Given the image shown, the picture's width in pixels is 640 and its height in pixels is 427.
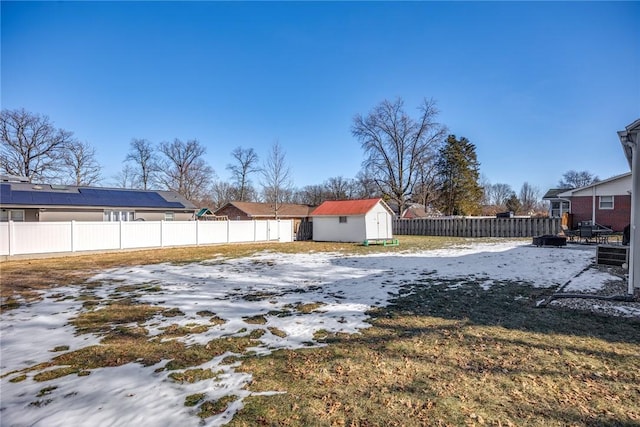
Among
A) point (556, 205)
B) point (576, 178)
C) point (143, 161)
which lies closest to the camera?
point (556, 205)

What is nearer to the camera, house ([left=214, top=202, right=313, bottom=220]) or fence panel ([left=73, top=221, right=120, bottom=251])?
fence panel ([left=73, top=221, right=120, bottom=251])

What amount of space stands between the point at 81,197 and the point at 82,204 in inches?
48.5

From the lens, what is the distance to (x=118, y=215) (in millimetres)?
20578

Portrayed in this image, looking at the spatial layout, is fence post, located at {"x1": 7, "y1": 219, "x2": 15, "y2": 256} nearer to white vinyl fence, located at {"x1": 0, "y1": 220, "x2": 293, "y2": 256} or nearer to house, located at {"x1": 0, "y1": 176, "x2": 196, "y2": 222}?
white vinyl fence, located at {"x1": 0, "y1": 220, "x2": 293, "y2": 256}

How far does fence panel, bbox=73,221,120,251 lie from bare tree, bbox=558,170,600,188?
72.7 metres

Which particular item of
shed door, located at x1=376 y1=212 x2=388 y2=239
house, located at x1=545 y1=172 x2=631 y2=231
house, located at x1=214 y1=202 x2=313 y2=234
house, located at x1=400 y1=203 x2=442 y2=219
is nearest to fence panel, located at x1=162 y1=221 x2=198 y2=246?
shed door, located at x1=376 y1=212 x2=388 y2=239

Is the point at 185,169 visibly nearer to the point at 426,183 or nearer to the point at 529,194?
the point at 426,183

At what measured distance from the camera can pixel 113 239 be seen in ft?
50.6

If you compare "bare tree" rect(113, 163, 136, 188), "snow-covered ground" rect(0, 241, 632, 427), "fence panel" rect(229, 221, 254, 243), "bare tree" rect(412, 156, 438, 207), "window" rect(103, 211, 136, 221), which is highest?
"bare tree" rect(113, 163, 136, 188)

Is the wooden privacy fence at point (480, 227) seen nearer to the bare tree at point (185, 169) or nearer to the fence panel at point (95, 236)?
the fence panel at point (95, 236)

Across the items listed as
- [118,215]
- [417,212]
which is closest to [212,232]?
[118,215]

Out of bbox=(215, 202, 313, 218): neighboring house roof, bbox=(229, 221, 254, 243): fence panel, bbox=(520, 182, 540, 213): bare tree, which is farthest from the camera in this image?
bbox=(520, 182, 540, 213): bare tree

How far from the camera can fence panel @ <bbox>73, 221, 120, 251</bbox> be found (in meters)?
14.4

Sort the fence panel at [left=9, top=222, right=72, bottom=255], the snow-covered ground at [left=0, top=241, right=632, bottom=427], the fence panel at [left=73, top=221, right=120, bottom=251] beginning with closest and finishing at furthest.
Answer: the snow-covered ground at [left=0, top=241, right=632, bottom=427]
the fence panel at [left=9, top=222, right=72, bottom=255]
the fence panel at [left=73, top=221, right=120, bottom=251]
